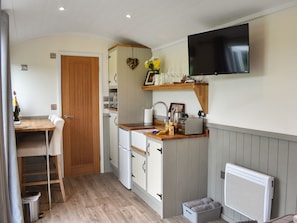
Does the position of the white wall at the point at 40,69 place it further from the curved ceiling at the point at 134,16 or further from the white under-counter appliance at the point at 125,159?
the white under-counter appliance at the point at 125,159

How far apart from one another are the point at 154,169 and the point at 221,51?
5.16 feet

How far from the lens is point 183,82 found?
11.2ft

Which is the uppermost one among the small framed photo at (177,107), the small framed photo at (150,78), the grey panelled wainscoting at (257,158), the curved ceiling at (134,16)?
the curved ceiling at (134,16)

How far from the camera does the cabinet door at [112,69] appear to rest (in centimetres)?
433

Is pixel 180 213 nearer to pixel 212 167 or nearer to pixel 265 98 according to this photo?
pixel 212 167

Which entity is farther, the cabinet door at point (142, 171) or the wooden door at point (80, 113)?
the wooden door at point (80, 113)

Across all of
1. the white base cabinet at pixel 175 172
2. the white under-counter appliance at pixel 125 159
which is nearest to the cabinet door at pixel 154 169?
the white base cabinet at pixel 175 172

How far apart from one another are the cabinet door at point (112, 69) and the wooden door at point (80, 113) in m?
0.22

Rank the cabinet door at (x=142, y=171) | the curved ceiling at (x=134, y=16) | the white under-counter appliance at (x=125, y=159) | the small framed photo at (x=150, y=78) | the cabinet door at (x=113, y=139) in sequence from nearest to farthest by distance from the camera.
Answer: the curved ceiling at (x=134, y=16), the cabinet door at (x=142, y=171), the white under-counter appliance at (x=125, y=159), the small framed photo at (x=150, y=78), the cabinet door at (x=113, y=139)

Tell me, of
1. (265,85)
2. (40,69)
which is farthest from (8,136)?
(265,85)

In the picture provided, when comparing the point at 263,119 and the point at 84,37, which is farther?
the point at 84,37

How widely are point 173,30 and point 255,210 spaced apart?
7.66 feet

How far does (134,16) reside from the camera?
3.32m

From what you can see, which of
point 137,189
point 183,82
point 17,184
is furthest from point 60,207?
point 183,82
